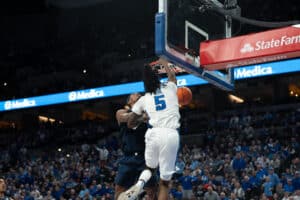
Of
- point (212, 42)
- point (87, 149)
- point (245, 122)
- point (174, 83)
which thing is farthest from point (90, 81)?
point (174, 83)

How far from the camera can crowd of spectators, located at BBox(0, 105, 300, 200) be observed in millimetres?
16797

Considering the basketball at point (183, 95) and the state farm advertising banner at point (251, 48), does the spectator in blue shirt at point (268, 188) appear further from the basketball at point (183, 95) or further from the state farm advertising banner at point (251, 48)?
the basketball at point (183, 95)

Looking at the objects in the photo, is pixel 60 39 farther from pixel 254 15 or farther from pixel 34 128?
pixel 254 15

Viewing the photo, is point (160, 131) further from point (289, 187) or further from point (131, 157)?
point (289, 187)

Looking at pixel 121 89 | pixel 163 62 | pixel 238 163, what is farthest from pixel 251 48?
pixel 121 89

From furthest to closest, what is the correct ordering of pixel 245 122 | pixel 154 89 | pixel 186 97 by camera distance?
pixel 245 122
pixel 186 97
pixel 154 89

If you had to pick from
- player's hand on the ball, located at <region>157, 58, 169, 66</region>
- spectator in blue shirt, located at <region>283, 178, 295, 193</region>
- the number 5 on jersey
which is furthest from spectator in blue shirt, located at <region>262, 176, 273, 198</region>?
the number 5 on jersey

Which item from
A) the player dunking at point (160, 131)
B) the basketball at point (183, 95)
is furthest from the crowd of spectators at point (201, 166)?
the player dunking at point (160, 131)

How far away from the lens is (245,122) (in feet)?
76.1

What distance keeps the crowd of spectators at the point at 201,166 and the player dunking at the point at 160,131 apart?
19.6 ft

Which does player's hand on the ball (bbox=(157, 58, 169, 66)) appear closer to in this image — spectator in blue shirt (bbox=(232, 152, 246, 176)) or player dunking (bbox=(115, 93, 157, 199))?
player dunking (bbox=(115, 93, 157, 199))

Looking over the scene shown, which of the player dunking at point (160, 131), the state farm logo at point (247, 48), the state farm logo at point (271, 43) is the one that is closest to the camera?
the player dunking at point (160, 131)

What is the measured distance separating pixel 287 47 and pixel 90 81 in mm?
20400

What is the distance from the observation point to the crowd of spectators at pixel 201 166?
55.1ft
